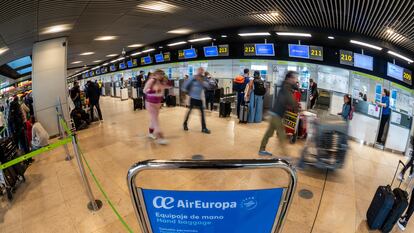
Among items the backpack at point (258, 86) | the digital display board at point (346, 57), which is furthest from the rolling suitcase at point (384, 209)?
the digital display board at point (346, 57)

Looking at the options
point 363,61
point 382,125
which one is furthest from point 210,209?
point 363,61

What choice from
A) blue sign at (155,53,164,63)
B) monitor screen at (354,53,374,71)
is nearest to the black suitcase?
blue sign at (155,53,164,63)

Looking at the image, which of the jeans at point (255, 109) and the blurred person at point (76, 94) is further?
the blurred person at point (76, 94)

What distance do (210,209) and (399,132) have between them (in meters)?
7.32

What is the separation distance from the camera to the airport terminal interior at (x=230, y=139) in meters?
1.10

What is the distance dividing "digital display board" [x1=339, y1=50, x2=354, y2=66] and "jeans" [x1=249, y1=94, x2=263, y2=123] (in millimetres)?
3912

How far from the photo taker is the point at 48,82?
7.00m

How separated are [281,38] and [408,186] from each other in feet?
23.1

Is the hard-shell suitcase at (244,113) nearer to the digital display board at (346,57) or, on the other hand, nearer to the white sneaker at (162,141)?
the white sneaker at (162,141)

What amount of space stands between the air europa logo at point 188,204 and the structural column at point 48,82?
7.79 meters

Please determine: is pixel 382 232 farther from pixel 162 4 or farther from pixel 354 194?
pixel 162 4

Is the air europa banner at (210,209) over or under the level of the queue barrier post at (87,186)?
over

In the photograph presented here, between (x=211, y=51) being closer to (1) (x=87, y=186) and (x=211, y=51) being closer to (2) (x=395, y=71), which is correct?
(2) (x=395, y=71)

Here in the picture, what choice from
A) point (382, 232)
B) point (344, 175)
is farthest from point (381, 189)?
point (344, 175)
